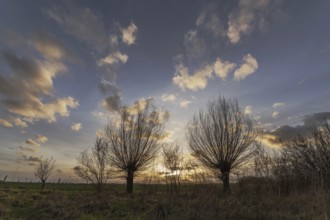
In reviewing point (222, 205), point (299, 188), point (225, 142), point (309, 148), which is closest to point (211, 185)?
point (222, 205)

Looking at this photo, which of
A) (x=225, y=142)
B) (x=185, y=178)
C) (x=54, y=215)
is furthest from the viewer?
(x=225, y=142)

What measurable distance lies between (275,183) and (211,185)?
3.07 meters

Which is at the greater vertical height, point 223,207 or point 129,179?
point 129,179

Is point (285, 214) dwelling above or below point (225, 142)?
below

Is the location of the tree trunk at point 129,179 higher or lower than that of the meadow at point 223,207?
higher

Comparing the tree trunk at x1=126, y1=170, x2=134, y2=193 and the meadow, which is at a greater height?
the tree trunk at x1=126, y1=170, x2=134, y2=193

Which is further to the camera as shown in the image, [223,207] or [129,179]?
[129,179]

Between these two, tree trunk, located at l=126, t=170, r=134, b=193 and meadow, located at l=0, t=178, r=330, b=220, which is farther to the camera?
tree trunk, located at l=126, t=170, r=134, b=193

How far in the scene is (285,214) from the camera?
6945 mm

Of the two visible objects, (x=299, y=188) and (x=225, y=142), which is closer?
(x=299, y=188)

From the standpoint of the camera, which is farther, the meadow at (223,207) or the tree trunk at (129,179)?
the tree trunk at (129,179)

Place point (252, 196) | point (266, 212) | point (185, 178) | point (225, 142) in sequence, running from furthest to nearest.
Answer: point (225, 142) → point (185, 178) → point (252, 196) → point (266, 212)

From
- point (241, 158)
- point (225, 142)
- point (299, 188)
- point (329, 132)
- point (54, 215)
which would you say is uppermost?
point (329, 132)

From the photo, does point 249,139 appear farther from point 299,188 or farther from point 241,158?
point 299,188
